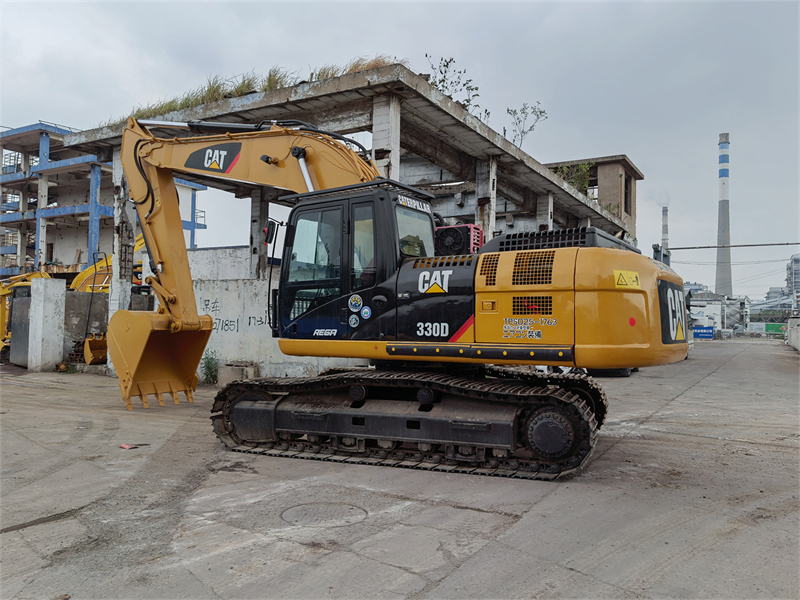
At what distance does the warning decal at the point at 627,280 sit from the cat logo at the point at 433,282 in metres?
1.53

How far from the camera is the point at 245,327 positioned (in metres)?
12.0

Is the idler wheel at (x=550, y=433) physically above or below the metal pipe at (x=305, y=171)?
below

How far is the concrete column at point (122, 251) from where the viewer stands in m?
13.9

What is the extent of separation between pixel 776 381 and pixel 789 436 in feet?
29.0

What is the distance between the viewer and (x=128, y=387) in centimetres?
889

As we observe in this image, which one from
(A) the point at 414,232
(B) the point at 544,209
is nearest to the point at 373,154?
(A) the point at 414,232

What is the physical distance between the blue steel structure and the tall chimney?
8290 centimetres

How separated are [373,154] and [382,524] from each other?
7700 mm

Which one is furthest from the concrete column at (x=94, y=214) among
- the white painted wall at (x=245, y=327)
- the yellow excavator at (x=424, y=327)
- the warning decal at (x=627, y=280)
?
the warning decal at (x=627, y=280)

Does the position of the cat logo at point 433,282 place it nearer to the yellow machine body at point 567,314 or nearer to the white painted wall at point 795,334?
the yellow machine body at point 567,314

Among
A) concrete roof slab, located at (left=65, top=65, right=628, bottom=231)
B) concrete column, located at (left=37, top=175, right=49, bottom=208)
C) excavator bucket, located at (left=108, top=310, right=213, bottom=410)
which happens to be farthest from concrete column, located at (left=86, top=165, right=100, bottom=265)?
excavator bucket, located at (left=108, top=310, right=213, bottom=410)

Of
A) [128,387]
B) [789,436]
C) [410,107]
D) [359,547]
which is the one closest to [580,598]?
[359,547]

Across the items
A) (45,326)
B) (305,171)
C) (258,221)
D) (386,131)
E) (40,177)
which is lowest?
(45,326)

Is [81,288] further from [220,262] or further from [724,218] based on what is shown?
[724,218]
